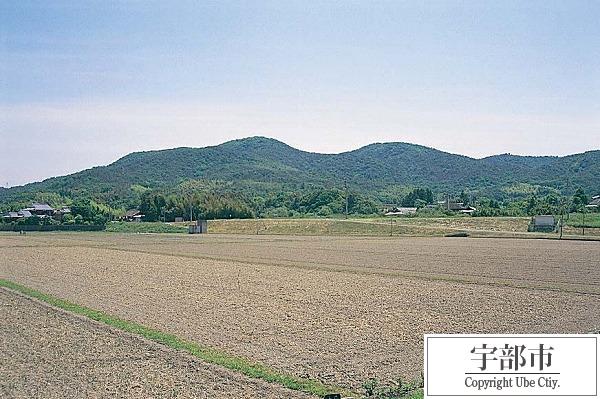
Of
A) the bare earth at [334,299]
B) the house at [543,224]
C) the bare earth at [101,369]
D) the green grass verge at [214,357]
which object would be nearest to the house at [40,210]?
the house at [543,224]

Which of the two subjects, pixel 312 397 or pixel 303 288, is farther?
pixel 303 288

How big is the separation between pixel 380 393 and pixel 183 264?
107ft

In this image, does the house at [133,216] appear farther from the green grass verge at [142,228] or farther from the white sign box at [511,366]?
the white sign box at [511,366]

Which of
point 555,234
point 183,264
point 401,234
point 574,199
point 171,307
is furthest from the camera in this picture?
point 574,199

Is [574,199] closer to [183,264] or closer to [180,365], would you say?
[183,264]

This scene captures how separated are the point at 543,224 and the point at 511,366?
85496mm

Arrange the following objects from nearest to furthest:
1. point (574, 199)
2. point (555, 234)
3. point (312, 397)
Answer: point (312, 397) → point (555, 234) → point (574, 199)

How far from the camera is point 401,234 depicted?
9012cm

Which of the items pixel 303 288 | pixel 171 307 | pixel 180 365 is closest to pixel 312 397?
pixel 180 365

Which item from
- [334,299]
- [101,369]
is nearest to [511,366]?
[101,369]

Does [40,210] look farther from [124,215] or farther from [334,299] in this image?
[334,299]

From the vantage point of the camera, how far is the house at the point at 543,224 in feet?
286

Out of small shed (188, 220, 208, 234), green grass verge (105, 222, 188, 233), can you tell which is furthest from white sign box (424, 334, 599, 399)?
green grass verge (105, 222, 188, 233)

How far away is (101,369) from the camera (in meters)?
13.5
